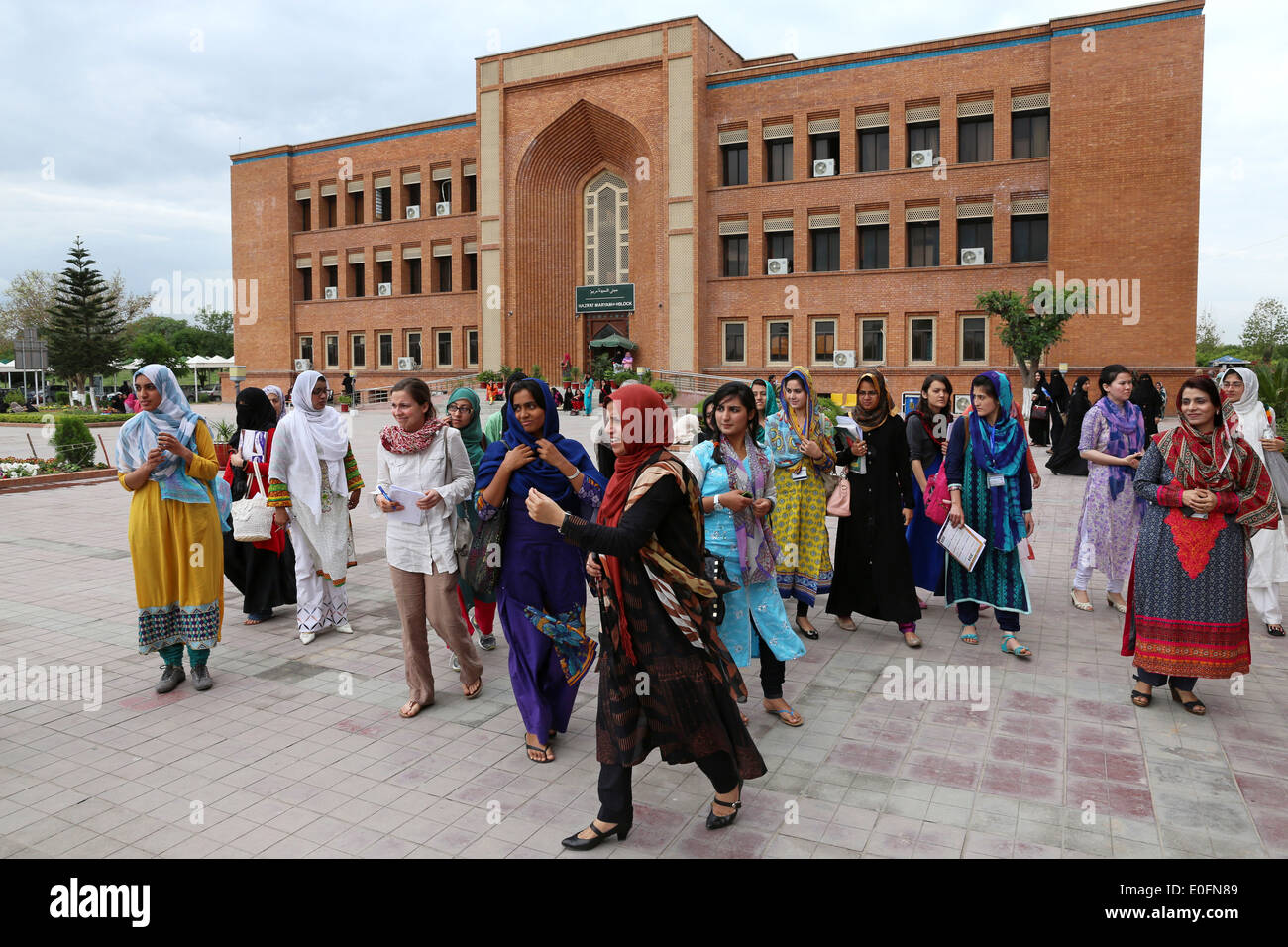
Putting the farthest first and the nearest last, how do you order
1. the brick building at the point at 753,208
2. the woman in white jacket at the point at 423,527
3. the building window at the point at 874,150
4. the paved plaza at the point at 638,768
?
the building window at the point at 874,150 < the brick building at the point at 753,208 < the woman in white jacket at the point at 423,527 < the paved plaza at the point at 638,768

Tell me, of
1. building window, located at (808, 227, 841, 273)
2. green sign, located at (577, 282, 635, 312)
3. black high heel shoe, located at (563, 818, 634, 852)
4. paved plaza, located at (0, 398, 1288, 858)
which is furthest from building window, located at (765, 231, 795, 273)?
black high heel shoe, located at (563, 818, 634, 852)

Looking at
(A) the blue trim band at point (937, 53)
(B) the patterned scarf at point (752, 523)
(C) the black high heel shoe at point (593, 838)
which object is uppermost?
(A) the blue trim band at point (937, 53)

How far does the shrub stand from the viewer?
16250 millimetres

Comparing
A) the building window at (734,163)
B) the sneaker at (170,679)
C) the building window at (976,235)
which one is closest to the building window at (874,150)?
the building window at (976,235)

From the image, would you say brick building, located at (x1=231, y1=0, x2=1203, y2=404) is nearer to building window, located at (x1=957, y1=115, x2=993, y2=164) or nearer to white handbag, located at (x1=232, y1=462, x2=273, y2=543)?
building window, located at (x1=957, y1=115, x2=993, y2=164)

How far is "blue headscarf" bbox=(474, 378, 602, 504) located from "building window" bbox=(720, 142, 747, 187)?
31299 mm

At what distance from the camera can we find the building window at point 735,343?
112 ft

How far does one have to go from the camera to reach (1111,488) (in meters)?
6.85

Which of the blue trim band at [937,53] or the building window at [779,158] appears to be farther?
the building window at [779,158]

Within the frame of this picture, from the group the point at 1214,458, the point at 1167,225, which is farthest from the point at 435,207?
the point at 1214,458

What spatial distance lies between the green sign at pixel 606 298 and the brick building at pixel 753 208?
16.6 inches

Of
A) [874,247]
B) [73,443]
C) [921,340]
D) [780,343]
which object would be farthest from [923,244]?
[73,443]

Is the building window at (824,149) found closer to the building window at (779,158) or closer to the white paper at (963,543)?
the building window at (779,158)

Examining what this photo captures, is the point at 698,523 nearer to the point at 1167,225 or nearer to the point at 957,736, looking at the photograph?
the point at 957,736
